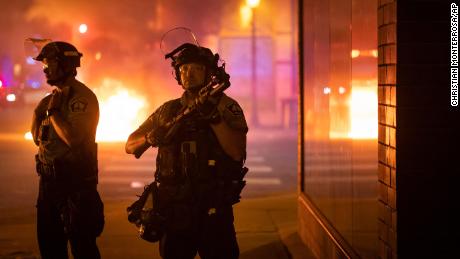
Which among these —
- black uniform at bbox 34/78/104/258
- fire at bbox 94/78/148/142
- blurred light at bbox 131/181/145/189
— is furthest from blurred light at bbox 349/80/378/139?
fire at bbox 94/78/148/142

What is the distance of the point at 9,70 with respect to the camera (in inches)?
1954

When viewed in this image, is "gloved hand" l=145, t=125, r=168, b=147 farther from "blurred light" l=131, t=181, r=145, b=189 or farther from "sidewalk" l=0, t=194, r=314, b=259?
"blurred light" l=131, t=181, r=145, b=189

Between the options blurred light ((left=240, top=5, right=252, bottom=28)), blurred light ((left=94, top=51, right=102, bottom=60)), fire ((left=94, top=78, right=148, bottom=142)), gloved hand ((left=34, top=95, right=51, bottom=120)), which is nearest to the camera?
gloved hand ((left=34, top=95, right=51, bottom=120))

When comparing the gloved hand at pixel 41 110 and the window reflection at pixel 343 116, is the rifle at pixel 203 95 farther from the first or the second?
the gloved hand at pixel 41 110

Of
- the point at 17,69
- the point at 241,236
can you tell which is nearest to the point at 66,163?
the point at 241,236

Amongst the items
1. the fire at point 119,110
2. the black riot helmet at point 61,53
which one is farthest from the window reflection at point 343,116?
the fire at point 119,110

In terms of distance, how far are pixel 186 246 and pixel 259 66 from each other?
39122 mm

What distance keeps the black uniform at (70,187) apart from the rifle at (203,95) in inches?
37.2

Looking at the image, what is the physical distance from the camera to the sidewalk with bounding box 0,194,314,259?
8.35 m

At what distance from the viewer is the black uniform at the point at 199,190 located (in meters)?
5.47

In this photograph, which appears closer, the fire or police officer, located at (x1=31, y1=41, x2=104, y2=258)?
police officer, located at (x1=31, y1=41, x2=104, y2=258)

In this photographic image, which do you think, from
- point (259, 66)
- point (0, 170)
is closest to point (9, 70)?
point (259, 66)

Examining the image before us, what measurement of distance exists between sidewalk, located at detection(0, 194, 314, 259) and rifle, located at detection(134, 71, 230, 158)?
3005 mm

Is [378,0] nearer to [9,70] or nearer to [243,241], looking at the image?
[243,241]
